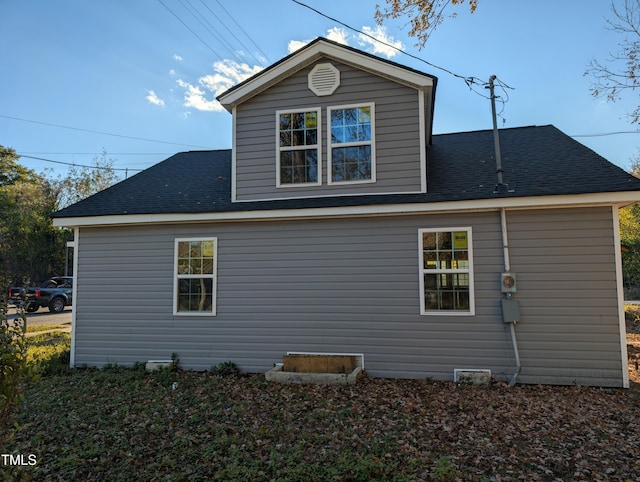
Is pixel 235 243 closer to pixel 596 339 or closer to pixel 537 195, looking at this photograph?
pixel 537 195

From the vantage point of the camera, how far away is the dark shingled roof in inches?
238

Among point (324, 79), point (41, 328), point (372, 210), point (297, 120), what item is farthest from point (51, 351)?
point (324, 79)

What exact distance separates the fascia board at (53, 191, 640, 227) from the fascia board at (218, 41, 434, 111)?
2.27 metres

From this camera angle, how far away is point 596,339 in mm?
5746

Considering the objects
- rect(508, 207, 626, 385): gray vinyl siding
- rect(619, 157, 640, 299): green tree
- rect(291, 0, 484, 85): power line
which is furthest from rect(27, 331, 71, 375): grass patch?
rect(619, 157, 640, 299): green tree

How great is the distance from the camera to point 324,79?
708 centimetres

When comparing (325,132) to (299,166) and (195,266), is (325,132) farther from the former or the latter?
(195,266)

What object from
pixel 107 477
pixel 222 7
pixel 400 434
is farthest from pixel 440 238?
pixel 222 7

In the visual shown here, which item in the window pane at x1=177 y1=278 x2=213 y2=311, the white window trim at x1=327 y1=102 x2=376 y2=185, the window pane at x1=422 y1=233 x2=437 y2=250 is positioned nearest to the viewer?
the window pane at x1=422 y1=233 x2=437 y2=250

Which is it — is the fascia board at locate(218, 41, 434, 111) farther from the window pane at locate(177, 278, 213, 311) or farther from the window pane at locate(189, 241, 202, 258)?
the window pane at locate(177, 278, 213, 311)

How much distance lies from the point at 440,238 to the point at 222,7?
7873mm

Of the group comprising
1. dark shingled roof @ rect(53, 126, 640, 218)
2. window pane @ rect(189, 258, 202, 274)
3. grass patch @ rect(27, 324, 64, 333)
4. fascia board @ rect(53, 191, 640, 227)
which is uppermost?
dark shingled roof @ rect(53, 126, 640, 218)

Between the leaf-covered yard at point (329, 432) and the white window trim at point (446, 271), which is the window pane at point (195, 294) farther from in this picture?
the white window trim at point (446, 271)

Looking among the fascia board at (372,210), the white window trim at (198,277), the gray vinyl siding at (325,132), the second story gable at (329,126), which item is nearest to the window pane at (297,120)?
the second story gable at (329,126)
